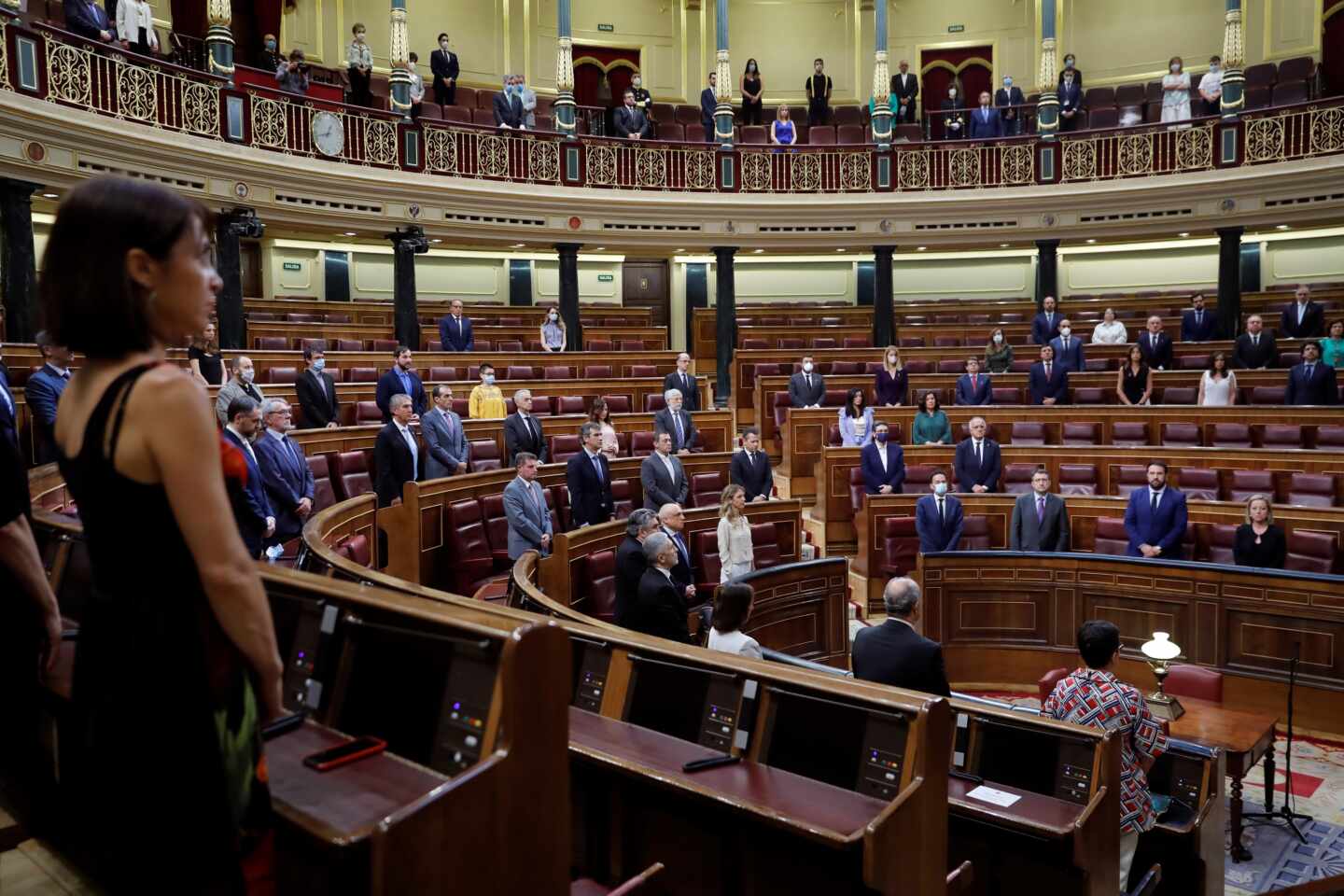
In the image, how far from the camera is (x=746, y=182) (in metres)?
12.6

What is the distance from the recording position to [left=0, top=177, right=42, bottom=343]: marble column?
7816 millimetres

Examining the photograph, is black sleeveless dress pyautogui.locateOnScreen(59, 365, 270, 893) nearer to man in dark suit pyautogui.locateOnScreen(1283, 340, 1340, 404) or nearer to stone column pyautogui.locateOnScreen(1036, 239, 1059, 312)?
man in dark suit pyautogui.locateOnScreen(1283, 340, 1340, 404)

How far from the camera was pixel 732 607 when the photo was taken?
133 inches

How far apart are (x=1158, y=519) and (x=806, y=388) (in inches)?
143

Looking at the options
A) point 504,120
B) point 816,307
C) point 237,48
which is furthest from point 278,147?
point 816,307

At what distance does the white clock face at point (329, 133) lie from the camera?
1029cm

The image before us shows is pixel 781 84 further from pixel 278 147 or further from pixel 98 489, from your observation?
pixel 98 489

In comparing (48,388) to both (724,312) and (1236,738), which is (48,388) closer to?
(1236,738)

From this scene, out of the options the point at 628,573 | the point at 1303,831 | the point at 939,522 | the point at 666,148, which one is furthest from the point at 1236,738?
the point at 666,148

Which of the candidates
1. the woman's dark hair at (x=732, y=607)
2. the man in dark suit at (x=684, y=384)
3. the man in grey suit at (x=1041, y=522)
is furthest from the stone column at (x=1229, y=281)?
the woman's dark hair at (x=732, y=607)

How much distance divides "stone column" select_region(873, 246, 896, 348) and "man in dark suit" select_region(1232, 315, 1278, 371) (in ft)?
14.2

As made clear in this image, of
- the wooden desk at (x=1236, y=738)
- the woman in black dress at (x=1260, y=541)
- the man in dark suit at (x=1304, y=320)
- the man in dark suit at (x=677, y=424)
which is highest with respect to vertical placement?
the man in dark suit at (x=1304, y=320)

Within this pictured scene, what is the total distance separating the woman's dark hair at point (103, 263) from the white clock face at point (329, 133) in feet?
33.1

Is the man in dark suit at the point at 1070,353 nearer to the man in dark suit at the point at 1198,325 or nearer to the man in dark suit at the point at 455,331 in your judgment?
the man in dark suit at the point at 1198,325
